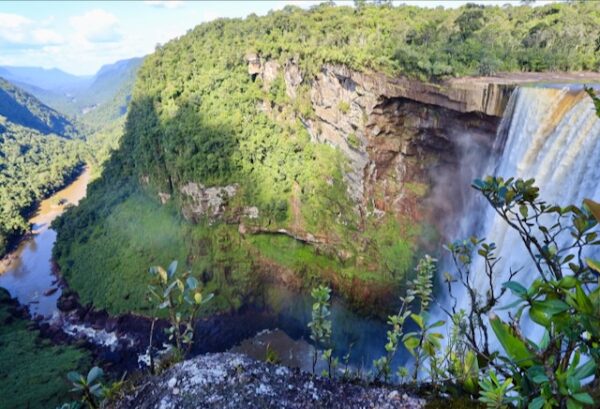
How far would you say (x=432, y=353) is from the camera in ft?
9.17

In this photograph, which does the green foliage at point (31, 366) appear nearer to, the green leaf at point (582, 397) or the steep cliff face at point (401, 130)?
the steep cliff face at point (401, 130)

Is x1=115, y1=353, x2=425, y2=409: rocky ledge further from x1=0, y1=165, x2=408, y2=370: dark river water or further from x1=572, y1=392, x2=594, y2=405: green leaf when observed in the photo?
x1=0, y1=165, x2=408, y2=370: dark river water

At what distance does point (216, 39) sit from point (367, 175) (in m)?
18.5

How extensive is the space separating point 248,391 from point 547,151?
318 inches

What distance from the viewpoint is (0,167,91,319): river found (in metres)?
23.2

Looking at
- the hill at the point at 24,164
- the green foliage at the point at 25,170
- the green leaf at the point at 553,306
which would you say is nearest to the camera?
the green leaf at the point at 553,306

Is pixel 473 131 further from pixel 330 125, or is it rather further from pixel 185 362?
pixel 185 362

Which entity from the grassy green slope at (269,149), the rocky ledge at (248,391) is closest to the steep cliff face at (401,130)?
the grassy green slope at (269,149)

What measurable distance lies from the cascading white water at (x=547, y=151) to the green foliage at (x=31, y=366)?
15.5m

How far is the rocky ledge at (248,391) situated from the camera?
2.96m

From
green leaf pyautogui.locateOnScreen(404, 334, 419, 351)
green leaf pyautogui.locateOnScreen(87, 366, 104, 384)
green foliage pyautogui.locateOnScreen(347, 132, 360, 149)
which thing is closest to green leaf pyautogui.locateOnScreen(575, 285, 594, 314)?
green leaf pyautogui.locateOnScreen(404, 334, 419, 351)

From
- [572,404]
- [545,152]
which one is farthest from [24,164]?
[572,404]

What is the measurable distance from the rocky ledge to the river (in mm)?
22829

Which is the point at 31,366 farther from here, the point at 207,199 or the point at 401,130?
the point at 401,130
